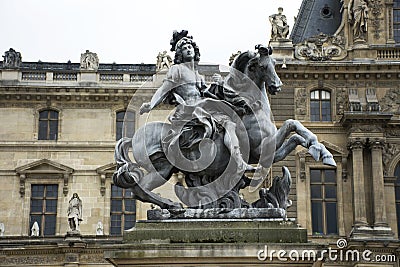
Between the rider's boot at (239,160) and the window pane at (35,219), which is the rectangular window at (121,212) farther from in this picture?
the rider's boot at (239,160)

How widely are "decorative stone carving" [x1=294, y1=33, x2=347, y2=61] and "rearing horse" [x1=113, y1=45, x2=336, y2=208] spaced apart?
2492 cm

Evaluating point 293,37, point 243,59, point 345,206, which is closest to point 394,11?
point 293,37

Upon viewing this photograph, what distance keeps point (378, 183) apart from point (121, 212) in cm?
1114

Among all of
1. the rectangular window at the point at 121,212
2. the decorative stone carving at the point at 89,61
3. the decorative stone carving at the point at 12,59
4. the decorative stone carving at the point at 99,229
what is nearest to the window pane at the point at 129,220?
the rectangular window at the point at 121,212

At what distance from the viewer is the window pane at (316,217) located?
3105 cm

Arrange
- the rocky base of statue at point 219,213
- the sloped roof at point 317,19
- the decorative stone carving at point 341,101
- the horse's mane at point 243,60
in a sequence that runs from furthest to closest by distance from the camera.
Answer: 1. the sloped roof at point 317,19
2. the decorative stone carving at point 341,101
3. the horse's mane at point 243,60
4. the rocky base of statue at point 219,213

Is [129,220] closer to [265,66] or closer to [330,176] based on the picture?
[330,176]

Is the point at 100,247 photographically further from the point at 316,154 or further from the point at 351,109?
the point at 316,154

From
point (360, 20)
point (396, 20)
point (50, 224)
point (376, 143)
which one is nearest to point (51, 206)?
point (50, 224)

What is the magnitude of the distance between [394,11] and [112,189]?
589 inches

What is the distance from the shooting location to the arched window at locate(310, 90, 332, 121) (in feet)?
107

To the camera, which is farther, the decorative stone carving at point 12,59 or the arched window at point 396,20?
the decorative stone carving at point 12,59

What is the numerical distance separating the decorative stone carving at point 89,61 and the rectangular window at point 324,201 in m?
11.3

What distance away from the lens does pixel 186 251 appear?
7.10 m
